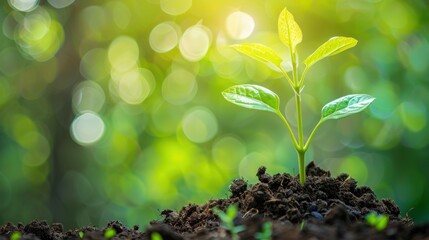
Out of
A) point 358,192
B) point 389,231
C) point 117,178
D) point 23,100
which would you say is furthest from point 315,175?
point 23,100

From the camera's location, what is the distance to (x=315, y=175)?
221 cm

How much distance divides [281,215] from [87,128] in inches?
245

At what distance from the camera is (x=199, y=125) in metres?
7.82

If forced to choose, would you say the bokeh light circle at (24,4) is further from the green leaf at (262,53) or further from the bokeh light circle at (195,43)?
the green leaf at (262,53)

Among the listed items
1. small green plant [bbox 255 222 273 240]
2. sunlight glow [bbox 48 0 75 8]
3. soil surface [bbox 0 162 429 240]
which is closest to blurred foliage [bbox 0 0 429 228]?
sunlight glow [bbox 48 0 75 8]

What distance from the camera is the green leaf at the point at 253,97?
1899mm

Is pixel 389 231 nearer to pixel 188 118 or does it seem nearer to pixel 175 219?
pixel 175 219

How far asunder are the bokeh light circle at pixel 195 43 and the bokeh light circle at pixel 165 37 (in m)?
0.12

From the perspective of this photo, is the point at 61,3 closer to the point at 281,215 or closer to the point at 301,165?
the point at 301,165

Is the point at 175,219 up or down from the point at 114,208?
down

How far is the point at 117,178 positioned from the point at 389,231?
6.59 metres

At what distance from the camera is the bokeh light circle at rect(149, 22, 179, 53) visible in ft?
25.3

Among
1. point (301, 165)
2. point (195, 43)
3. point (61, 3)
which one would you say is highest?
point (61, 3)

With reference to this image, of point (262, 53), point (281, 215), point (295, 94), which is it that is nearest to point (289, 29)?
point (262, 53)
